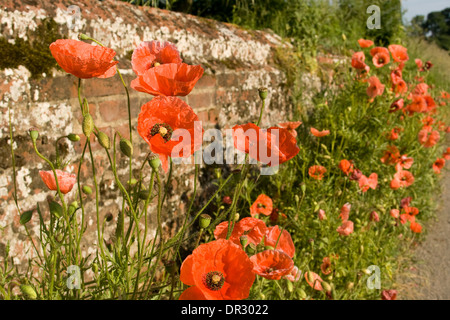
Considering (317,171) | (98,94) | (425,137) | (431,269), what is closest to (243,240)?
(98,94)

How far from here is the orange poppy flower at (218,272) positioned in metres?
0.73

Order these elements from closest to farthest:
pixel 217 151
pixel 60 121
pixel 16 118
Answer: pixel 16 118 → pixel 60 121 → pixel 217 151

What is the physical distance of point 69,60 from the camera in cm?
77

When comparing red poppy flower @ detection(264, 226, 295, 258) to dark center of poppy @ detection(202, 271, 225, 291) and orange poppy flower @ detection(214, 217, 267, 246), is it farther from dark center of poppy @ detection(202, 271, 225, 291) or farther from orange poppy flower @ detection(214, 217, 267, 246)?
dark center of poppy @ detection(202, 271, 225, 291)

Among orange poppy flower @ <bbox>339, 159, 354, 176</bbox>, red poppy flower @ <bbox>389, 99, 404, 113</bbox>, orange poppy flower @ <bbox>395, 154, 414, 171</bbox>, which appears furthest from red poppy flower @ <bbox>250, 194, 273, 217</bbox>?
red poppy flower @ <bbox>389, 99, 404, 113</bbox>

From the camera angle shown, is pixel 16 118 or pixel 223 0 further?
pixel 223 0

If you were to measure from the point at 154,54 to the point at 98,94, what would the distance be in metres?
0.68

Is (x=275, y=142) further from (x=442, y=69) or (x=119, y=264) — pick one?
(x=442, y=69)

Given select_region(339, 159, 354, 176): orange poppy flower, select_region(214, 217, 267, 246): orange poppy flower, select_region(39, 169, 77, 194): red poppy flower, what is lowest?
select_region(339, 159, 354, 176): orange poppy flower

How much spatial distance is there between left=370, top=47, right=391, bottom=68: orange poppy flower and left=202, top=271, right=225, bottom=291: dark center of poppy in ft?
8.99

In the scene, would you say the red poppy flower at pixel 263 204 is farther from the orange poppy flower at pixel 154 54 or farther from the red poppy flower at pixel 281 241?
the orange poppy flower at pixel 154 54

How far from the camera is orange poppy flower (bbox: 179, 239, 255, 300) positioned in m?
0.73
